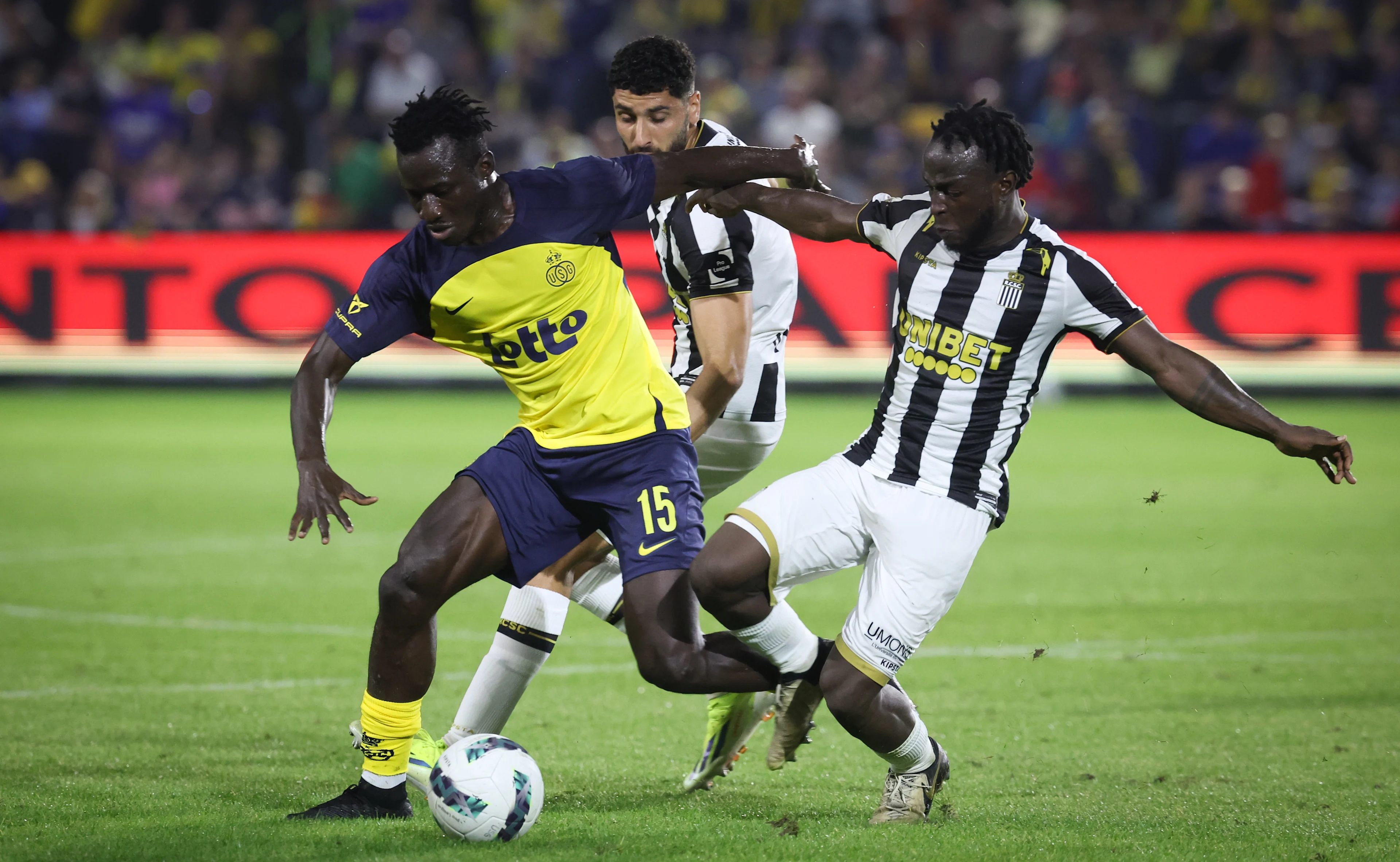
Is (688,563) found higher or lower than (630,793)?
higher

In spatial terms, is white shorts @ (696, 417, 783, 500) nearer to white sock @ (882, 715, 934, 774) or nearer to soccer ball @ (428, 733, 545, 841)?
white sock @ (882, 715, 934, 774)

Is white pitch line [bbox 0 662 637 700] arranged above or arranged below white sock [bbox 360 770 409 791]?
below

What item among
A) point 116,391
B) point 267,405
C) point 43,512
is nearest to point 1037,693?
point 43,512

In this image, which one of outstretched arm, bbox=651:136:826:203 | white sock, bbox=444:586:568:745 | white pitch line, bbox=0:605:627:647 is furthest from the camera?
white pitch line, bbox=0:605:627:647

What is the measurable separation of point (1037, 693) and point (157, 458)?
8638 millimetres

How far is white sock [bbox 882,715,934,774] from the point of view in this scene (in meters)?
4.54

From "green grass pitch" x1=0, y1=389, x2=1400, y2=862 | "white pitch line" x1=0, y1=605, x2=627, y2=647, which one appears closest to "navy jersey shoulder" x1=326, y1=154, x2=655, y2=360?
"green grass pitch" x1=0, y1=389, x2=1400, y2=862

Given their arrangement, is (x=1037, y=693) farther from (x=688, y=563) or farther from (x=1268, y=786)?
(x=688, y=563)

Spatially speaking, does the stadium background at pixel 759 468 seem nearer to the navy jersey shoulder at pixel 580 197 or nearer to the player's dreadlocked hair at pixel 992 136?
the navy jersey shoulder at pixel 580 197

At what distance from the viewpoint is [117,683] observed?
6.34 m

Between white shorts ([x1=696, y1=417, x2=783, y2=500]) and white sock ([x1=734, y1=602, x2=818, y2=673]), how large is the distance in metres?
1.10

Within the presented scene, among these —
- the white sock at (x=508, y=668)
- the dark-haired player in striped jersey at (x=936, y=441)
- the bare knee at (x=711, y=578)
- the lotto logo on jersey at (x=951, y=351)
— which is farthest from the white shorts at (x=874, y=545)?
the white sock at (x=508, y=668)

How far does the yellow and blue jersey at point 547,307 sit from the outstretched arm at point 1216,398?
55.3 inches

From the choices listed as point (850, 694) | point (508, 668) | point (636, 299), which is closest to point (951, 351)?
point (850, 694)
